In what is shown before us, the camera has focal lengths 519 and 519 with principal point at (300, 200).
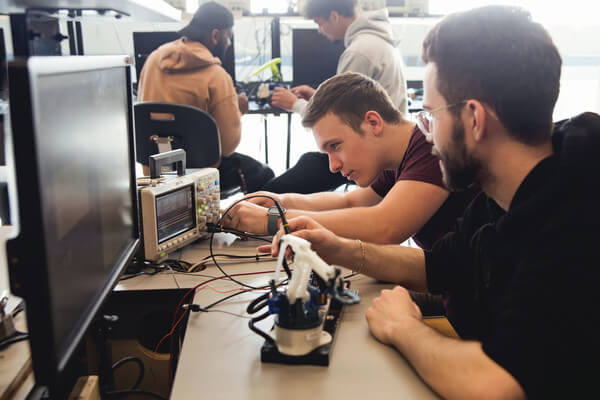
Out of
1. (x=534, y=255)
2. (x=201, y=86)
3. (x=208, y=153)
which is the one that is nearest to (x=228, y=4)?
(x=201, y=86)

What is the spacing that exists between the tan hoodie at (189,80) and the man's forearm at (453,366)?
2.11 m

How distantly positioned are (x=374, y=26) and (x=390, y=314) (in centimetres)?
219

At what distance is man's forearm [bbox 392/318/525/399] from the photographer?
2.51 feet

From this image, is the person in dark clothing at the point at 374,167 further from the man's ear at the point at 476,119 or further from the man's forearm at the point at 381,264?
the man's ear at the point at 476,119

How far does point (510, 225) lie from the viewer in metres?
0.91

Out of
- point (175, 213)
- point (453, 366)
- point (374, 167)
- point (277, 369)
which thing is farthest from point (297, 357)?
point (374, 167)

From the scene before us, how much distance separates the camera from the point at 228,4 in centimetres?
410

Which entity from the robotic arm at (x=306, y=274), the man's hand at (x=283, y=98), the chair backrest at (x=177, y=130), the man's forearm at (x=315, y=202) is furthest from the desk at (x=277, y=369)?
the man's hand at (x=283, y=98)

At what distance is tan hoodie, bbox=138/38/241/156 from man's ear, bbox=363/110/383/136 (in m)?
1.38

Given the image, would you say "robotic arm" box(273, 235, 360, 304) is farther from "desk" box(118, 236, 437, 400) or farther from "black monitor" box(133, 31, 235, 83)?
"black monitor" box(133, 31, 235, 83)

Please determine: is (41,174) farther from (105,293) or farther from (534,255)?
(534,255)

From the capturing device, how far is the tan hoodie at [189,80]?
272 centimetres

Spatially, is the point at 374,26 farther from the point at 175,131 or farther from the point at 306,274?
the point at 306,274

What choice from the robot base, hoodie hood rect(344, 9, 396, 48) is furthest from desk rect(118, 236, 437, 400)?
hoodie hood rect(344, 9, 396, 48)
